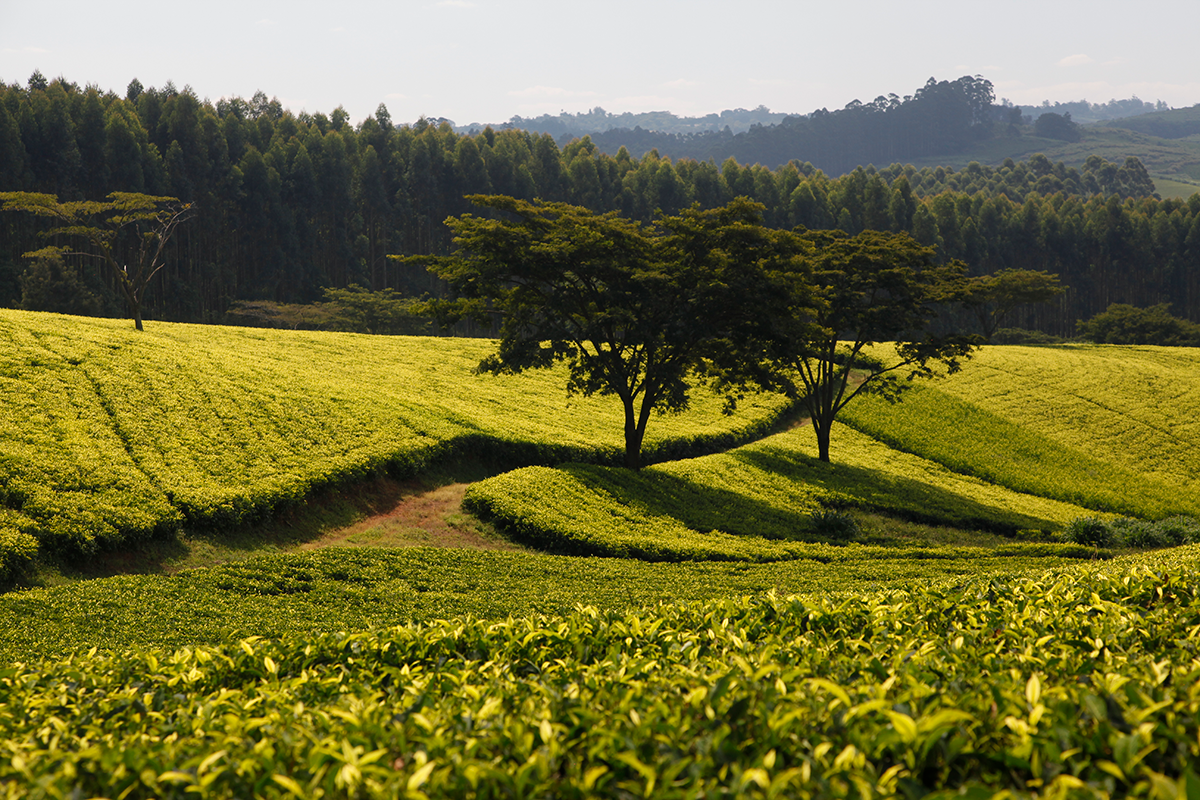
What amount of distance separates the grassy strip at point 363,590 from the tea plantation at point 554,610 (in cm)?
8

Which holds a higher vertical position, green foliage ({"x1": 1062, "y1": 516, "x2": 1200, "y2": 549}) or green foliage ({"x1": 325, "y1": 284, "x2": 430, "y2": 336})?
green foliage ({"x1": 325, "y1": 284, "x2": 430, "y2": 336})

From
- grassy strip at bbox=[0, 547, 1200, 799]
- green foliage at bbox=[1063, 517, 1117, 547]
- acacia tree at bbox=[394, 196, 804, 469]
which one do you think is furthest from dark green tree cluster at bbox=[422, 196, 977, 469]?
grassy strip at bbox=[0, 547, 1200, 799]

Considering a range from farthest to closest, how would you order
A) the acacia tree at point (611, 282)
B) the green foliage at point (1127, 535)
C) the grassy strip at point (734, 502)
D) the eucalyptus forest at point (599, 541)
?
the acacia tree at point (611, 282), the green foliage at point (1127, 535), the grassy strip at point (734, 502), the eucalyptus forest at point (599, 541)

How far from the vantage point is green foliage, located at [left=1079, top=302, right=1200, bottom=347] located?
7425 cm

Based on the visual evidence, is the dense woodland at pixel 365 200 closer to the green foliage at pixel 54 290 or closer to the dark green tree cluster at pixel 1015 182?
the green foliage at pixel 54 290

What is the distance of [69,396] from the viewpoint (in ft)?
61.9

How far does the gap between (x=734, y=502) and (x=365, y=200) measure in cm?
8237

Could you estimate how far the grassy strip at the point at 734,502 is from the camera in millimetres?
18359

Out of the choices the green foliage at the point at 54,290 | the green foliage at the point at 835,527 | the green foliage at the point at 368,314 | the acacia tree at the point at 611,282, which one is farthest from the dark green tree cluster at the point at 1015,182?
the green foliage at the point at 835,527

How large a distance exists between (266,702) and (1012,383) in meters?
51.4

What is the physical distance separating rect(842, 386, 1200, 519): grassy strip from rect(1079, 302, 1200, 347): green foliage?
45034 mm

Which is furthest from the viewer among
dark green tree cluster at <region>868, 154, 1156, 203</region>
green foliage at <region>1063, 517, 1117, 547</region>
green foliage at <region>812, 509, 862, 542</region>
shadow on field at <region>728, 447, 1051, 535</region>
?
dark green tree cluster at <region>868, 154, 1156, 203</region>

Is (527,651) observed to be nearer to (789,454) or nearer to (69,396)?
(69,396)

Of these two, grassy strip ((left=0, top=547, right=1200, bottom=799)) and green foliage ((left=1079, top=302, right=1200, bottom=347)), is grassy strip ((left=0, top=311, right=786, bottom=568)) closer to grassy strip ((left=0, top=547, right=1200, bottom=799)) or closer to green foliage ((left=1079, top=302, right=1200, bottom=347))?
grassy strip ((left=0, top=547, right=1200, bottom=799))
